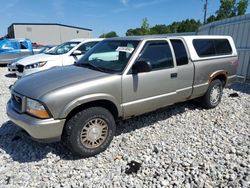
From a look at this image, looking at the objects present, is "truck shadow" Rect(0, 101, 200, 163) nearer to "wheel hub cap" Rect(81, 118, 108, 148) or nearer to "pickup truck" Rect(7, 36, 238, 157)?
"wheel hub cap" Rect(81, 118, 108, 148)

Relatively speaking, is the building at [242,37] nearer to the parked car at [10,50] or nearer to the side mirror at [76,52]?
the side mirror at [76,52]

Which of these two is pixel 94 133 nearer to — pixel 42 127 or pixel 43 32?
pixel 42 127

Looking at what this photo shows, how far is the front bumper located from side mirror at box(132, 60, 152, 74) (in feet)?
4.73

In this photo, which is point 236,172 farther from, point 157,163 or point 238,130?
point 238,130

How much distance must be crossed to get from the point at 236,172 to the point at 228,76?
3.33 m

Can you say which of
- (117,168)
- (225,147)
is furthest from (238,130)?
(117,168)

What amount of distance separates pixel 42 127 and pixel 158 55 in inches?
94.9

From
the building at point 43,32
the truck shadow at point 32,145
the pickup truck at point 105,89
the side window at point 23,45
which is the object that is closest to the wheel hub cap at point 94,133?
the pickup truck at point 105,89

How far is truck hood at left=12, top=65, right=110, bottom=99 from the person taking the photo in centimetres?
329

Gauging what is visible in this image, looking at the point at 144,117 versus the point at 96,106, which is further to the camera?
the point at 144,117

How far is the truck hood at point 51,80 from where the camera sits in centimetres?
329

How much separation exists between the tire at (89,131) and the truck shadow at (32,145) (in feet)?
0.92

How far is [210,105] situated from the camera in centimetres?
568

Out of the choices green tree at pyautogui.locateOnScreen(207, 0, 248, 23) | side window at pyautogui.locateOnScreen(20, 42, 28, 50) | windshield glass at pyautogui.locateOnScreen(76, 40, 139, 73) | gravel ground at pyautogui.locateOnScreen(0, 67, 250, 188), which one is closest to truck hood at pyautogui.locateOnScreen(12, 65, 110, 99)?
windshield glass at pyautogui.locateOnScreen(76, 40, 139, 73)
